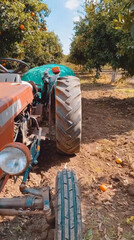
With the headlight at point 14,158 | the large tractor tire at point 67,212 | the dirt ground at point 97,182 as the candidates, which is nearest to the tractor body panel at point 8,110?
the headlight at point 14,158

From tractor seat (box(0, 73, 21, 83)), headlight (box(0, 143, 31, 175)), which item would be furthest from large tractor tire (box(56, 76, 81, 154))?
headlight (box(0, 143, 31, 175))

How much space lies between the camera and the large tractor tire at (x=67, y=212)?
→ 1265mm

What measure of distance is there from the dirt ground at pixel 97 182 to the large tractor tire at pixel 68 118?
37 cm

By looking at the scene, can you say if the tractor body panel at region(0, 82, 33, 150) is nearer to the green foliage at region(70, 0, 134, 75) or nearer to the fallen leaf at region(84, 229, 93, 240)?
the fallen leaf at region(84, 229, 93, 240)

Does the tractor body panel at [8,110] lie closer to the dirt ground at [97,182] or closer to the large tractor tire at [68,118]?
the large tractor tire at [68,118]

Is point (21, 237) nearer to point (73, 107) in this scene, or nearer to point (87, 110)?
point (73, 107)

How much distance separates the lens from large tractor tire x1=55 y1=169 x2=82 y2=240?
4.15 feet

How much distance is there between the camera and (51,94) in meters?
3.13

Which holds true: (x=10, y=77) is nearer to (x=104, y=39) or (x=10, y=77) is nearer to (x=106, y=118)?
(x=106, y=118)

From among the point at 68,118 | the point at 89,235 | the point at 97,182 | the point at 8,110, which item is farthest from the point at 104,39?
the point at 89,235

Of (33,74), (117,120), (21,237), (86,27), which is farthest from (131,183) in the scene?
(86,27)

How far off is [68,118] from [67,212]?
139 cm

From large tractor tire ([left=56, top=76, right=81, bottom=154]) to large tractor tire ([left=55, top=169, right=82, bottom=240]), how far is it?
3.61 ft

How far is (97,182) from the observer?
2.64m
